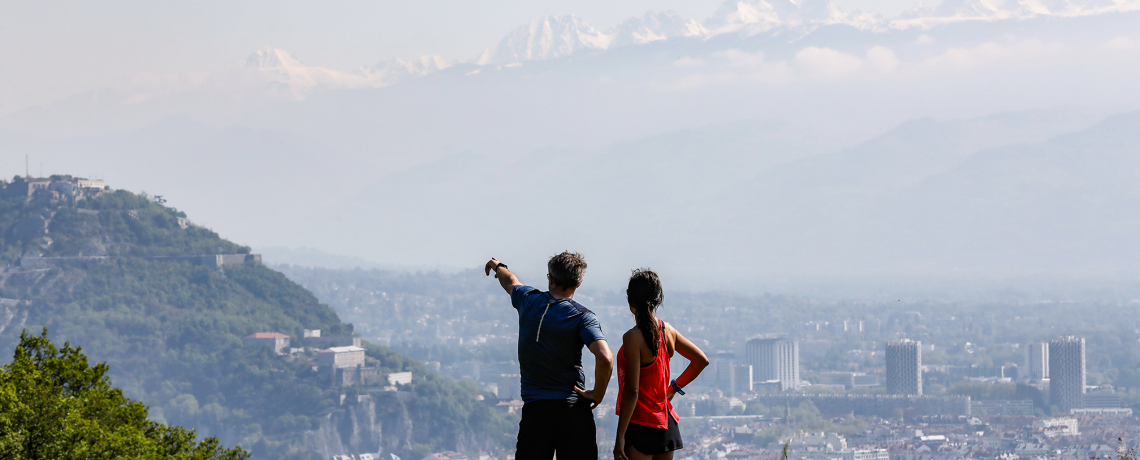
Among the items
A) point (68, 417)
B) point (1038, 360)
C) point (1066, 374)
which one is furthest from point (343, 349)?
point (68, 417)

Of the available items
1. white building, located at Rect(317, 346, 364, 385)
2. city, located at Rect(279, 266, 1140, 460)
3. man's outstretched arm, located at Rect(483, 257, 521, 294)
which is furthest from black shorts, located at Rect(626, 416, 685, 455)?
white building, located at Rect(317, 346, 364, 385)

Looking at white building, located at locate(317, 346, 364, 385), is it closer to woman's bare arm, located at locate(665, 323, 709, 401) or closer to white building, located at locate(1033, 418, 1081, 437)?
white building, located at locate(1033, 418, 1081, 437)

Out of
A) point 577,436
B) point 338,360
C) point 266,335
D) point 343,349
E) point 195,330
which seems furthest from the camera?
point 195,330

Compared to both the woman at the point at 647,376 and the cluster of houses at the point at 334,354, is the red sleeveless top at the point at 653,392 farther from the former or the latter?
the cluster of houses at the point at 334,354

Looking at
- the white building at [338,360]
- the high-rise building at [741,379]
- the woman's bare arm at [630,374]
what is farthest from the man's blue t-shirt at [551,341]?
the high-rise building at [741,379]

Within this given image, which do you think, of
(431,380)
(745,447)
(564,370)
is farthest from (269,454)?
(564,370)

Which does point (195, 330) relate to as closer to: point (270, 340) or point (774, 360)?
point (270, 340)

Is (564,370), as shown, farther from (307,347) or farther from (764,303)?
(764,303)

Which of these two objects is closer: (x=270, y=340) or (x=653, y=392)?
(x=653, y=392)
